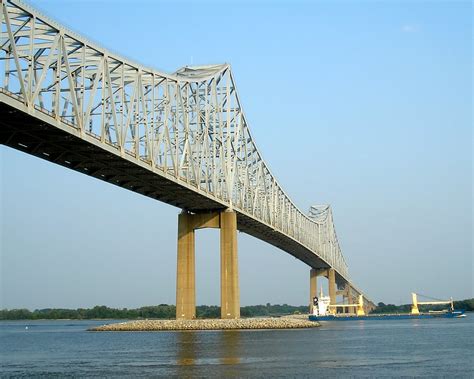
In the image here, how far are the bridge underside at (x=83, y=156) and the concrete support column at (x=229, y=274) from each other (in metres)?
2.98

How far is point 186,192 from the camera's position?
59156 millimetres

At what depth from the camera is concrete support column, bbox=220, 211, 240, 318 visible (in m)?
64.5

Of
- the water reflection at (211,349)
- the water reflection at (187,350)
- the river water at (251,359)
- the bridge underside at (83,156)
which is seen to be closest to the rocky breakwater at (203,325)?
the water reflection at (211,349)

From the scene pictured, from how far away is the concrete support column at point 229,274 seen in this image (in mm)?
64500

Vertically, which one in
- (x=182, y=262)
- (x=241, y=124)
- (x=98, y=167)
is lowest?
(x=182, y=262)

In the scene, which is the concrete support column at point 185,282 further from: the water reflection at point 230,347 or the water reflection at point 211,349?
the water reflection at point 211,349

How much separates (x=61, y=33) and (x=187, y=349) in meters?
18.3

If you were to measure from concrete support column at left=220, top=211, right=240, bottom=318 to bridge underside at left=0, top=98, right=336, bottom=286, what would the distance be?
9.78ft

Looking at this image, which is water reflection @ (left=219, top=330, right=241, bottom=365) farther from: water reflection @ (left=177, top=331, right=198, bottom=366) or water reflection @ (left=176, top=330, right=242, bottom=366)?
water reflection @ (left=177, top=331, right=198, bottom=366)

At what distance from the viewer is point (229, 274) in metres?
64.6

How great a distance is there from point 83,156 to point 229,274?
23248 mm

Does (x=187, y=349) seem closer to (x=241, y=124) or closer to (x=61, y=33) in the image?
(x=61, y=33)

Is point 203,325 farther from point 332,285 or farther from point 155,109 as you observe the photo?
point 332,285

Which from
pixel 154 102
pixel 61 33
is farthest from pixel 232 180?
pixel 61 33
